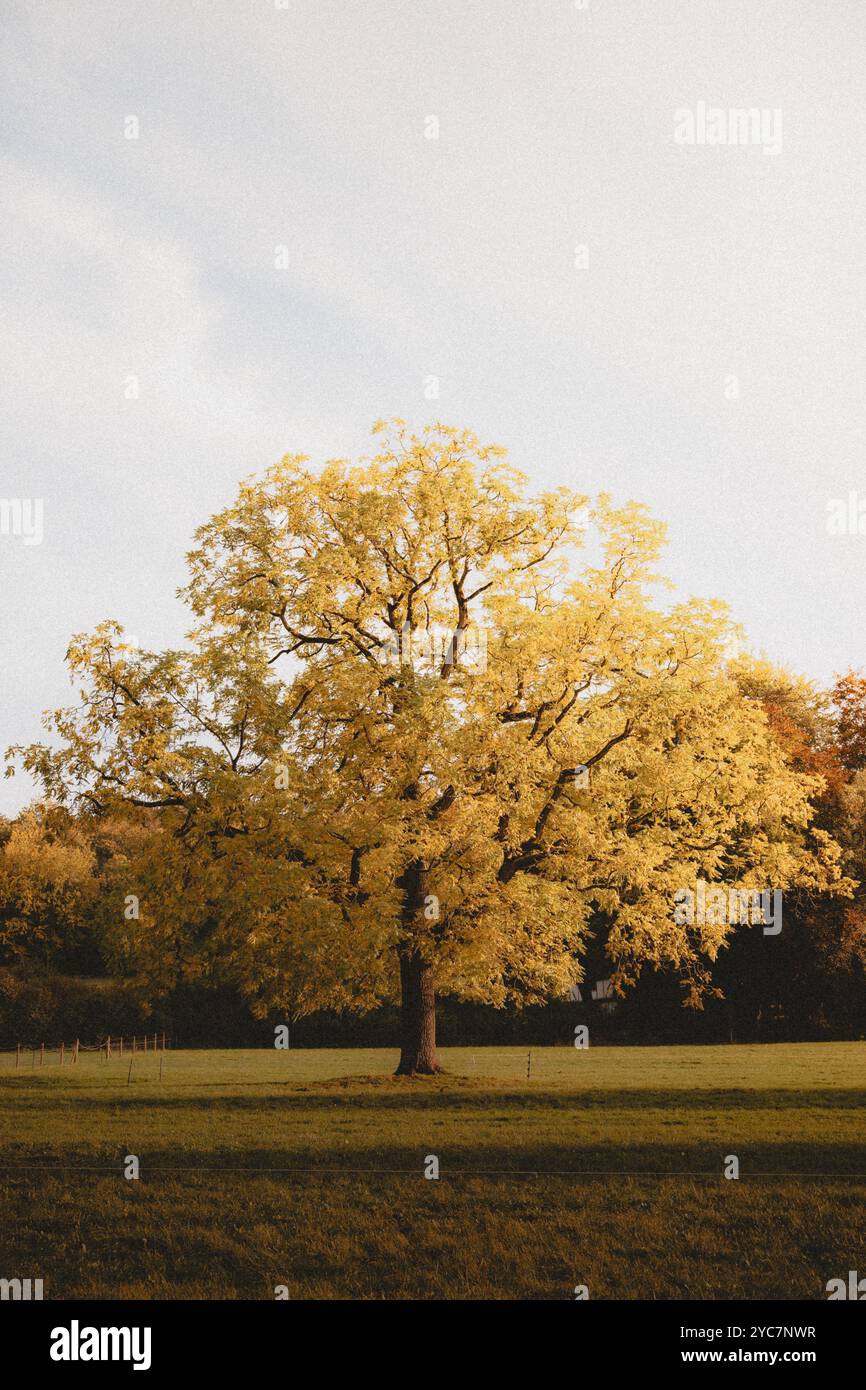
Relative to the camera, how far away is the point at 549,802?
24984mm

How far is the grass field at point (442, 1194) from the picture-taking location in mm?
9969

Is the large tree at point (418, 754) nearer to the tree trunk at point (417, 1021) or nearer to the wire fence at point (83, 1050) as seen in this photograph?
the tree trunk at point (417, 1021)

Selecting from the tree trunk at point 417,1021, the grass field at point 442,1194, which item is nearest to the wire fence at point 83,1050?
the tree trunk at point 417,1021

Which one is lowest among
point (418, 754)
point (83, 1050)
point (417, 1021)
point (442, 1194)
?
point (83, 1050)

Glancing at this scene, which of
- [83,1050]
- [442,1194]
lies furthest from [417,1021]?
[83,1050]

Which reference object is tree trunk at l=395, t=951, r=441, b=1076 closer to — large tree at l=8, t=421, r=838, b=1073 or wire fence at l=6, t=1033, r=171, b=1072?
large tree at l=8, t=421, r=838, b=1073

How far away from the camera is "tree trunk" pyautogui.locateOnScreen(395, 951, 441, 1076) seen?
2755 centimetres

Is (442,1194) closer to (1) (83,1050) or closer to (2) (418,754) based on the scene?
(2) (418,754)

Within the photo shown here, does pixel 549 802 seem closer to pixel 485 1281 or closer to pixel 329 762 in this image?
pixel 329 762

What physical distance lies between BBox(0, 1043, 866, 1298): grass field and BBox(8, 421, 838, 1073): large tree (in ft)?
11.6

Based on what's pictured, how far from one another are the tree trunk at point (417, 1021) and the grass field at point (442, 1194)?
3.44 meters

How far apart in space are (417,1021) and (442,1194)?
15.2 metres

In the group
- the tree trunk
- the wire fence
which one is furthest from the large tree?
the wire fence

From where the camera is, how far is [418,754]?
23.6 m
